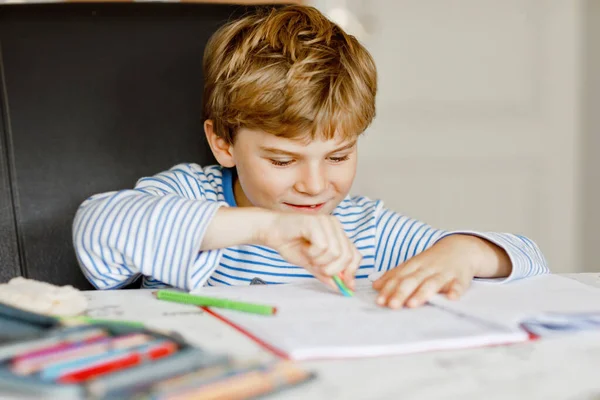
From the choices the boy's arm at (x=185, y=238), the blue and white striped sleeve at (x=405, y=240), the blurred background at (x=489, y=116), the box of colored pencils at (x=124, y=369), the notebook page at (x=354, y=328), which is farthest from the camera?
the blurred background at (x=489, y=116)

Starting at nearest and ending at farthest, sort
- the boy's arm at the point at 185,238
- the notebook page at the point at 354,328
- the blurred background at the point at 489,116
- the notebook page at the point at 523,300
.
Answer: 1. the notebook page at the point at 354,328
2. the notebook page at the point at 523,300
3. the boy's arm at the point at 185,238
4. the blurred background at the point at 489,116

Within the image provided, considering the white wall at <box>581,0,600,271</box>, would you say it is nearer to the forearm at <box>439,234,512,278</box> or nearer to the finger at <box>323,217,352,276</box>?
the forearm at <box>439,234,512,278</box>

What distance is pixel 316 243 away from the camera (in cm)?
76

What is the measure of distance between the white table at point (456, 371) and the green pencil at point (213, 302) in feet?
0.13

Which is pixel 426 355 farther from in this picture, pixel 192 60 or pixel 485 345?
pixel 192 60

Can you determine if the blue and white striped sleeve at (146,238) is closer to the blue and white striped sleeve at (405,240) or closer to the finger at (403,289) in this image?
the finger at (403,289)

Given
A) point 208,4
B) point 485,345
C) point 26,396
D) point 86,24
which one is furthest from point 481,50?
point 26,396

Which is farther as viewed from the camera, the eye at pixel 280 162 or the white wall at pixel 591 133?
the white wall at pixel 591 133

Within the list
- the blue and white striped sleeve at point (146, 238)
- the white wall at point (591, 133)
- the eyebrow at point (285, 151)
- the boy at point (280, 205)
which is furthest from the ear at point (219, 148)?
the white wall at point (591, 133)

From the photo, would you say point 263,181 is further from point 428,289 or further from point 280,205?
point 428,289

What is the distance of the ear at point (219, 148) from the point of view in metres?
1.11

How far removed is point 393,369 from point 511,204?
199cm

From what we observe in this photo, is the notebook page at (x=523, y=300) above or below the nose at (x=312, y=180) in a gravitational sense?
below

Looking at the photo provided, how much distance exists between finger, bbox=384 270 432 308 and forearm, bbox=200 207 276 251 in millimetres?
155
